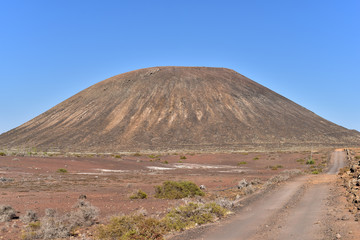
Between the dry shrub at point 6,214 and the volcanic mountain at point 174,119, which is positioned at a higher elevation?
the volcanic mountain at point 174,119

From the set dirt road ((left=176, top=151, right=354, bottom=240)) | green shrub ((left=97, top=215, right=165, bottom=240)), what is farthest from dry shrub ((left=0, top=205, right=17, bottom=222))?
dirt road ((left=176, top=151, right=354, bottom=240))

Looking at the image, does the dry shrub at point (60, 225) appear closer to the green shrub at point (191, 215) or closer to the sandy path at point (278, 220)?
the green shrub at point (191, 215)

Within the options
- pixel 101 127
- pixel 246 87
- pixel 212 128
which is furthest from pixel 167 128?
pixel 246 87

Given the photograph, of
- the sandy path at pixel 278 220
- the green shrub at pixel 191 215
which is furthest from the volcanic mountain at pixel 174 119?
the green shrub at pixel 191 215

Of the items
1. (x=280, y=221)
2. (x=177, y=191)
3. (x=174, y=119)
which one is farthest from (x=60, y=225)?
(x=174, y=119)

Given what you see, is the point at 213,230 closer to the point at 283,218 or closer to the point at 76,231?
the point at 283,218

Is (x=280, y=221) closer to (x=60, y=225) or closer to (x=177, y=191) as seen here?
(x=60, y=225)
